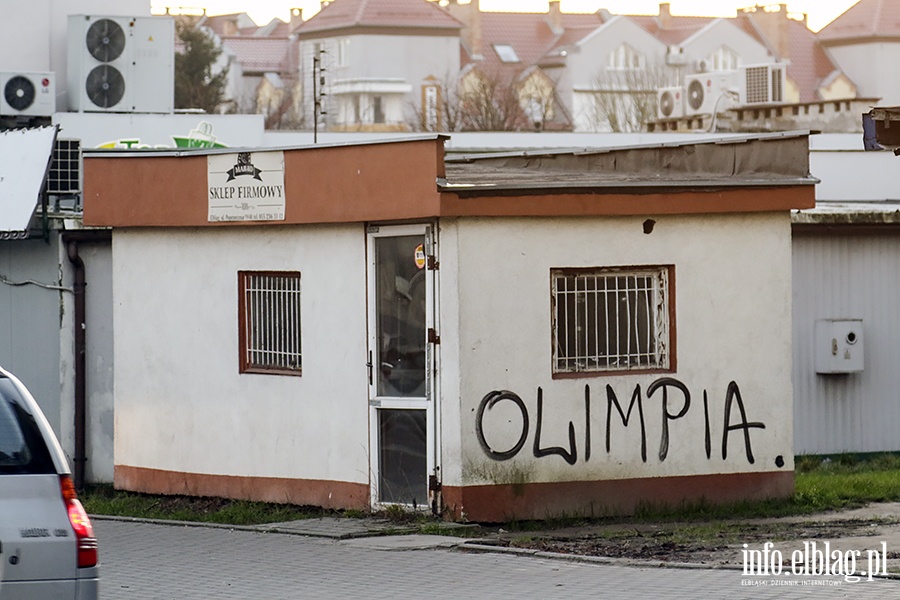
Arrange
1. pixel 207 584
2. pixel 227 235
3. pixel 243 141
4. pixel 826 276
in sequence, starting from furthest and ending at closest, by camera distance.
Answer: pixel 243 141 → pixel 826 276 → pixel 227 235 → pixel 207 584

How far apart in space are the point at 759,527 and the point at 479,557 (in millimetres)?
2540

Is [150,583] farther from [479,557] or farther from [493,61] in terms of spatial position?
[493,61]

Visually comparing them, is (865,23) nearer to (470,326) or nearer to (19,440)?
(470,326)

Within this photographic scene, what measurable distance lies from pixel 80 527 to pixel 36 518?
0.65ft

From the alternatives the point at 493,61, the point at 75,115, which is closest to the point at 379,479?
the point at 75,115

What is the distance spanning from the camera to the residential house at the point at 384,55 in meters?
88.8

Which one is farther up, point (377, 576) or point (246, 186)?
point (246, 186)

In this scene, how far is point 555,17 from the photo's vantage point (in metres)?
104

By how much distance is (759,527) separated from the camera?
12023 millimetres

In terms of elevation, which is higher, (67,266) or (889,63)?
(889,63)

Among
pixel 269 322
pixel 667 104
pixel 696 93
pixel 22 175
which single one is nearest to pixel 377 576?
pixel 269 322

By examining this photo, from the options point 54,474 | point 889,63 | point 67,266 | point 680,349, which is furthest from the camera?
point 889,63

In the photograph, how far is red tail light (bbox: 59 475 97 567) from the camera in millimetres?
6855

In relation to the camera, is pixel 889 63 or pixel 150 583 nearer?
pixel 150 583
